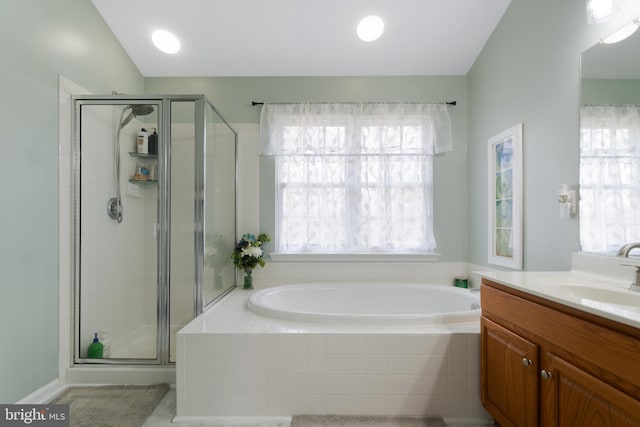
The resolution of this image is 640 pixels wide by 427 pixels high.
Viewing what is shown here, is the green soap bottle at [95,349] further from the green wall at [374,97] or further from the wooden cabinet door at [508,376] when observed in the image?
the wooden cabinet door at [508,376]

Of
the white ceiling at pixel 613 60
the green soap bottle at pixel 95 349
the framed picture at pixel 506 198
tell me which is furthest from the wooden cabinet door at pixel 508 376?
the green soap bottle at pixel 95 349

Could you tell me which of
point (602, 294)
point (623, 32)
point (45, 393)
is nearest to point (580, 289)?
point (602, 294)

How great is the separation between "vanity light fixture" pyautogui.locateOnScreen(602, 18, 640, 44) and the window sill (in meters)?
1.87

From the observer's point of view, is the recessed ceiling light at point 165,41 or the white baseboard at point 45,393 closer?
the white baseboard at point 45,393

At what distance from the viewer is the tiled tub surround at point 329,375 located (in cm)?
168

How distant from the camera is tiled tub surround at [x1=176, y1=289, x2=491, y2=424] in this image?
5.52 feet

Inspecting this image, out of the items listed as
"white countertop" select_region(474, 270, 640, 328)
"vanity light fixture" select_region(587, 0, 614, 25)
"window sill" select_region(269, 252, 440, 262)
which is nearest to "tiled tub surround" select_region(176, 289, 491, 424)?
"white countertop" select_region(474, 270, 640, 328)

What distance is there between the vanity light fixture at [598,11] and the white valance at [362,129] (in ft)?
4.32

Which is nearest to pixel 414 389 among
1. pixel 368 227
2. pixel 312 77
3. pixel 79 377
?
pixel 368 227

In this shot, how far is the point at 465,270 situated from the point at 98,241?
299 cm

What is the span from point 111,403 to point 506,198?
2883 millimetres

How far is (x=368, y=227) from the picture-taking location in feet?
9.51

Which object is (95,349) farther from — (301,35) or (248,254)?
(301,35)

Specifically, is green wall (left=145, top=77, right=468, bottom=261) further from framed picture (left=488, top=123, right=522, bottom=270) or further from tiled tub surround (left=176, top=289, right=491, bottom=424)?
tiled tub surround (left=176, top=289, right=491, bottom=424)
